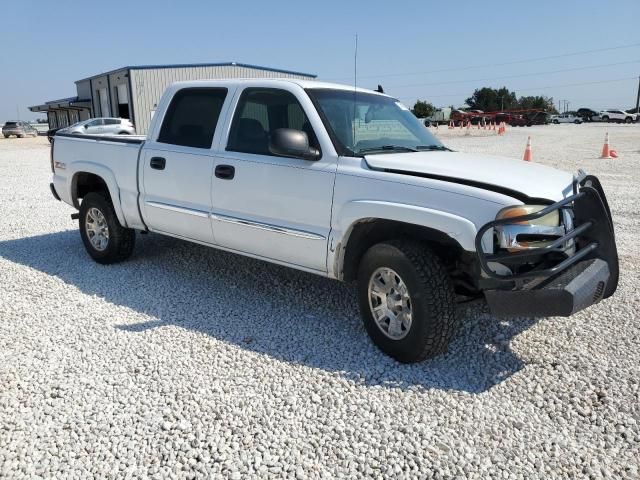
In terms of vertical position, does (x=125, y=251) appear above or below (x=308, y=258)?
below

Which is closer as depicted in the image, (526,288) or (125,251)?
(526,288)

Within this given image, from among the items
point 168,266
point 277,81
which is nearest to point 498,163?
point 277,81

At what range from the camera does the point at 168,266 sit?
19.9 feet

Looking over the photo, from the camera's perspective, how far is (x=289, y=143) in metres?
3.88

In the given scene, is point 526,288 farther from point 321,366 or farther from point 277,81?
point 277,81

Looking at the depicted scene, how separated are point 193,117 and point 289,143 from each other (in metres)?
1.62

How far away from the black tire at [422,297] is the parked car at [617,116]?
64.7 meters

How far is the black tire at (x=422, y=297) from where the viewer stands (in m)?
3.49

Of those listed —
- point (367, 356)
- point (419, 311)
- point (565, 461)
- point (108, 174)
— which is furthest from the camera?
point (108, 174)

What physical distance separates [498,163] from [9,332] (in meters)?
3.94

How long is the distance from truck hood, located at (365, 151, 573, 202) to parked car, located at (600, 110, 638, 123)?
63744 mm

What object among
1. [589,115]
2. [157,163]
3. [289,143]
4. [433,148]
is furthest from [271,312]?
[589,115]

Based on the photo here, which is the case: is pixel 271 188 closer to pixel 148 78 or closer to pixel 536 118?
pixel 148 78

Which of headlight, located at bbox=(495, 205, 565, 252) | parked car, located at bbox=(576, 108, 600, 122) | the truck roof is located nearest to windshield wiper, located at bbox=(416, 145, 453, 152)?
the truck roof
